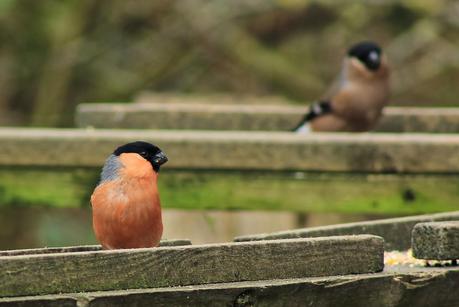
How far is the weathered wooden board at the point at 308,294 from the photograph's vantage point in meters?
2.64

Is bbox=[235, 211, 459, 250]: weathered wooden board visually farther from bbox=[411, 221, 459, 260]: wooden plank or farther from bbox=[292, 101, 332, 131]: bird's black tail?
bbox=[292, 101, 332, 131]: bird's black tail

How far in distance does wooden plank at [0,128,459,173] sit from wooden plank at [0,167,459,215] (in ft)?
0.13

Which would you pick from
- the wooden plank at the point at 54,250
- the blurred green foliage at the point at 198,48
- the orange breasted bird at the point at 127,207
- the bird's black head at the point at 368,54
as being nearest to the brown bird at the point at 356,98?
the bird's black head at the point at 368,54

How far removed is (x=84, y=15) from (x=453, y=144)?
17.5 ft

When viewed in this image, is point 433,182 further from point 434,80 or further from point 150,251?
point 434,80

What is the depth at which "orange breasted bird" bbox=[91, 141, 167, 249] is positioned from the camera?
3.48m

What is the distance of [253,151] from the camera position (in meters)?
5.30

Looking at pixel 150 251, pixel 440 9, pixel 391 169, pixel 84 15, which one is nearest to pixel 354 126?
pixel 391 169

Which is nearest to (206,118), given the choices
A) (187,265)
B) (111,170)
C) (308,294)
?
(111,170)

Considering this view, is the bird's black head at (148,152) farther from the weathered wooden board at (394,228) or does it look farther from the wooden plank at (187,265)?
the wooden plank at (187,265)

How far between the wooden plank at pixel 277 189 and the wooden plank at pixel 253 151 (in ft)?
0.13

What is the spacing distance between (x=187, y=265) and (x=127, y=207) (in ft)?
2.56

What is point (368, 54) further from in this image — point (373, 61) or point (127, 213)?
point (127, 213)

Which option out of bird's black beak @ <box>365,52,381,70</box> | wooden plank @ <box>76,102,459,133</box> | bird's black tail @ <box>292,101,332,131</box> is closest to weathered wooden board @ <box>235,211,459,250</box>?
wooden plank @ <box>76,102,459,133</box>
